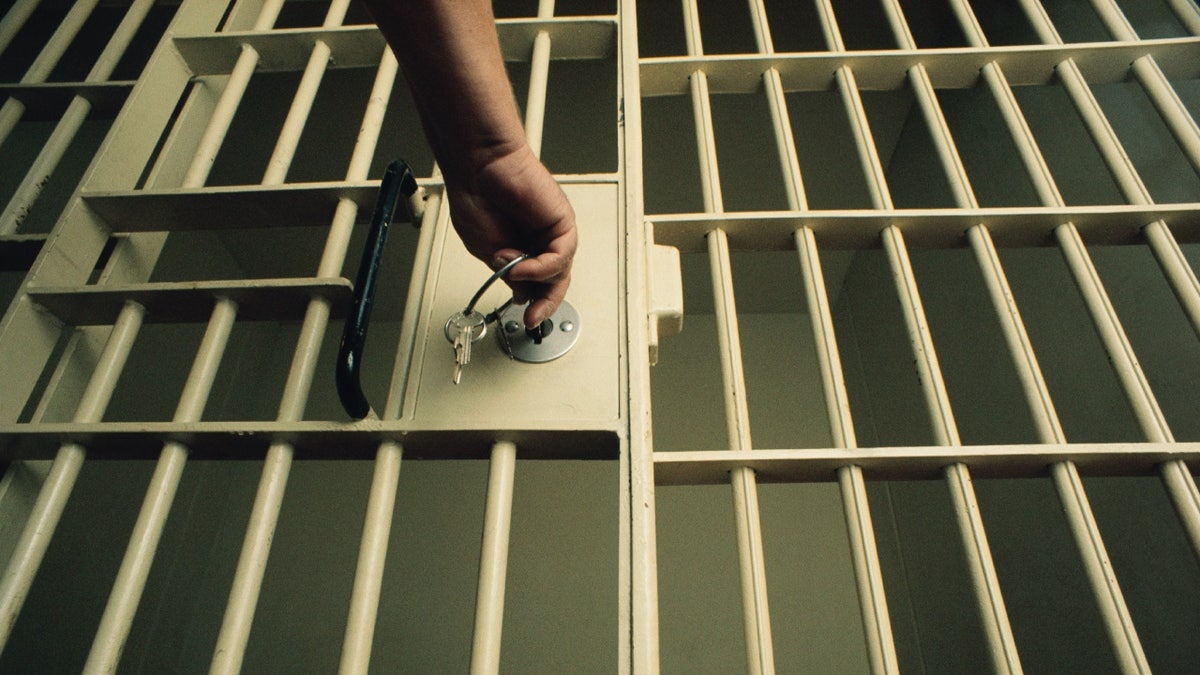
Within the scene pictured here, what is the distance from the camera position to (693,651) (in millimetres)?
2480

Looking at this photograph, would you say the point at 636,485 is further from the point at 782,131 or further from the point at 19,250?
the point at 19,250

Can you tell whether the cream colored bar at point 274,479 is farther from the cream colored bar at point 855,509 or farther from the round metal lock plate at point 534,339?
the cream colored bar at point 855,509

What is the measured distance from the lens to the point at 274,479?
2.35 ft

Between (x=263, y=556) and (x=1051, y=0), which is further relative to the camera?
(x=1051, y=0)

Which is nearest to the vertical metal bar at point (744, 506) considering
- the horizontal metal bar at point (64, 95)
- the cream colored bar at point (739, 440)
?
the cream colored bar at point (739, 440)

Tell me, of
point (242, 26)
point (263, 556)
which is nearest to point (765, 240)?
point (263, 556)

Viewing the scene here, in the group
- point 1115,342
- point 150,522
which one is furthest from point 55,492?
point 1115,342

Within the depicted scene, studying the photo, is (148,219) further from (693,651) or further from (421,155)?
(693,651)

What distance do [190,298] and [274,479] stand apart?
30cm

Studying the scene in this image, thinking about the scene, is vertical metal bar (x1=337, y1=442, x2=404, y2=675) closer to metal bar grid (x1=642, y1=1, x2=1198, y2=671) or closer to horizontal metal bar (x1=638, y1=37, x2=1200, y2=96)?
metal bar grid (x1=642, y1=1, x2=1198, y2=671)

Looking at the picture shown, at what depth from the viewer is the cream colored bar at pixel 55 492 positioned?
69 cm

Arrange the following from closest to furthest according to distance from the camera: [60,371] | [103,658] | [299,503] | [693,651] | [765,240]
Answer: [103,658] → [60,371] → [765,240] → [693,651] → [299,503]

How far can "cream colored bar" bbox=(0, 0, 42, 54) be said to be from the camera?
1.23 metres

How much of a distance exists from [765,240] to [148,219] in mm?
919
